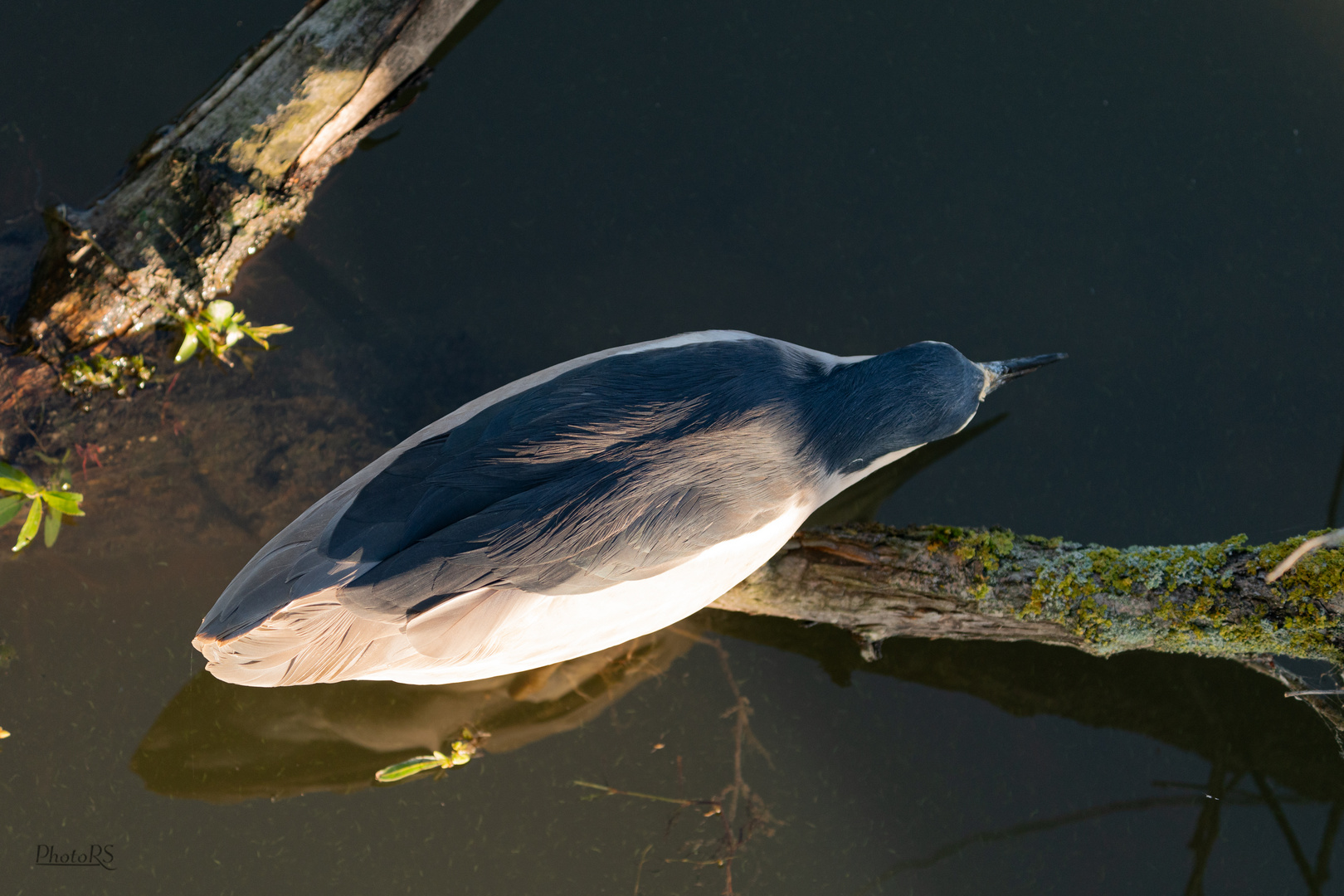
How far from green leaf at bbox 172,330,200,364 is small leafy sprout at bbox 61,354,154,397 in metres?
0.11

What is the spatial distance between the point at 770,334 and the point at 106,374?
1871 mm

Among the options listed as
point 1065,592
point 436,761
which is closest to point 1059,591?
point 1065,592

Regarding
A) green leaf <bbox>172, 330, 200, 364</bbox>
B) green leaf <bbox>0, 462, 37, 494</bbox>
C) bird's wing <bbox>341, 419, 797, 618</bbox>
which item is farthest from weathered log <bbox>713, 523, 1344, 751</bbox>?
green leaf <bbox>0, 462, 37, 494</bbox>

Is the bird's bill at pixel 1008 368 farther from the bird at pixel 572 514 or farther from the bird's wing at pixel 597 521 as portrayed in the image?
the bird's wing at pixel 597 521

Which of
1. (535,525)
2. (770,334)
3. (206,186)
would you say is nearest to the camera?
(535,525)

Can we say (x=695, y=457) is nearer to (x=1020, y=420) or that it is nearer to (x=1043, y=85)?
(x=1020, y=420)

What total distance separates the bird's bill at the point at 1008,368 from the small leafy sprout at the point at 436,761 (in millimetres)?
1639

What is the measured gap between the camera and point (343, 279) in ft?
7.39

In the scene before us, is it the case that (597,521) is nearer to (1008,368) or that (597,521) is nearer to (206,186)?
(1008,368)

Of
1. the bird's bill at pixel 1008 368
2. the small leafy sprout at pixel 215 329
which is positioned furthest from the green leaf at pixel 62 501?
the bird's bill at pixel 1008 368

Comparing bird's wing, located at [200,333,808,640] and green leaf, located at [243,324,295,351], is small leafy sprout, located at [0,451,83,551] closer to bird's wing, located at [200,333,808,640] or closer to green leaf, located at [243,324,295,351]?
green leaf, located at [243,324,295,351]

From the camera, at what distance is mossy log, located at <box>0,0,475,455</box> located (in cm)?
201

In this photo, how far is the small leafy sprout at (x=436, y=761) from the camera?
2121mm

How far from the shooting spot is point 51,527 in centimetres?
206
